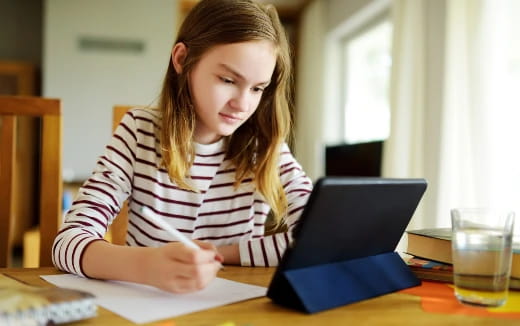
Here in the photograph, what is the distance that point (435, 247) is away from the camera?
30.9 inches

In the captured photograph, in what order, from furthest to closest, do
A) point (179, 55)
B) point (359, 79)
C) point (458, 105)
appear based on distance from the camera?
point (359, 79) → point (458, 105) → point (179, 55)

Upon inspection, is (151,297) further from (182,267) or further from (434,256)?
(434,256)

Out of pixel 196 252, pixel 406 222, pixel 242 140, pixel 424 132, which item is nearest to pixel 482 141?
pixel 424 132

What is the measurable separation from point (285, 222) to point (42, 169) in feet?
1.73

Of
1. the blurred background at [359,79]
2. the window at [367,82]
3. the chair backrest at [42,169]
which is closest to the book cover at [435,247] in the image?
the chair backrest at [42,169]

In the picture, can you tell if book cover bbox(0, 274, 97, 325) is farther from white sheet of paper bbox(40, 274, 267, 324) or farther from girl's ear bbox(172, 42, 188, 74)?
girl's ear bbox(172, 42, 188, 74)

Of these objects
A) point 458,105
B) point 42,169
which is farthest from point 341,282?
point 458,105

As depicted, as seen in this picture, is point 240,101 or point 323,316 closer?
point 323,316

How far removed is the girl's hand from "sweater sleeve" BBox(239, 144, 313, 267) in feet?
0.63

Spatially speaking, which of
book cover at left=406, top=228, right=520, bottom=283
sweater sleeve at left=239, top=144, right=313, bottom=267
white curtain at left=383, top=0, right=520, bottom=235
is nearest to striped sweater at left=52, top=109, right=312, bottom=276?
sweater sleeve at left=239, top=144, right=313, bottom=267

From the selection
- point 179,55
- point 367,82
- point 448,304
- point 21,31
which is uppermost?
point 21,31

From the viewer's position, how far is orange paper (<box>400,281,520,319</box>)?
1.94 feet

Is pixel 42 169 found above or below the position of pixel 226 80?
below

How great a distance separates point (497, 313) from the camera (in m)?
0.59
